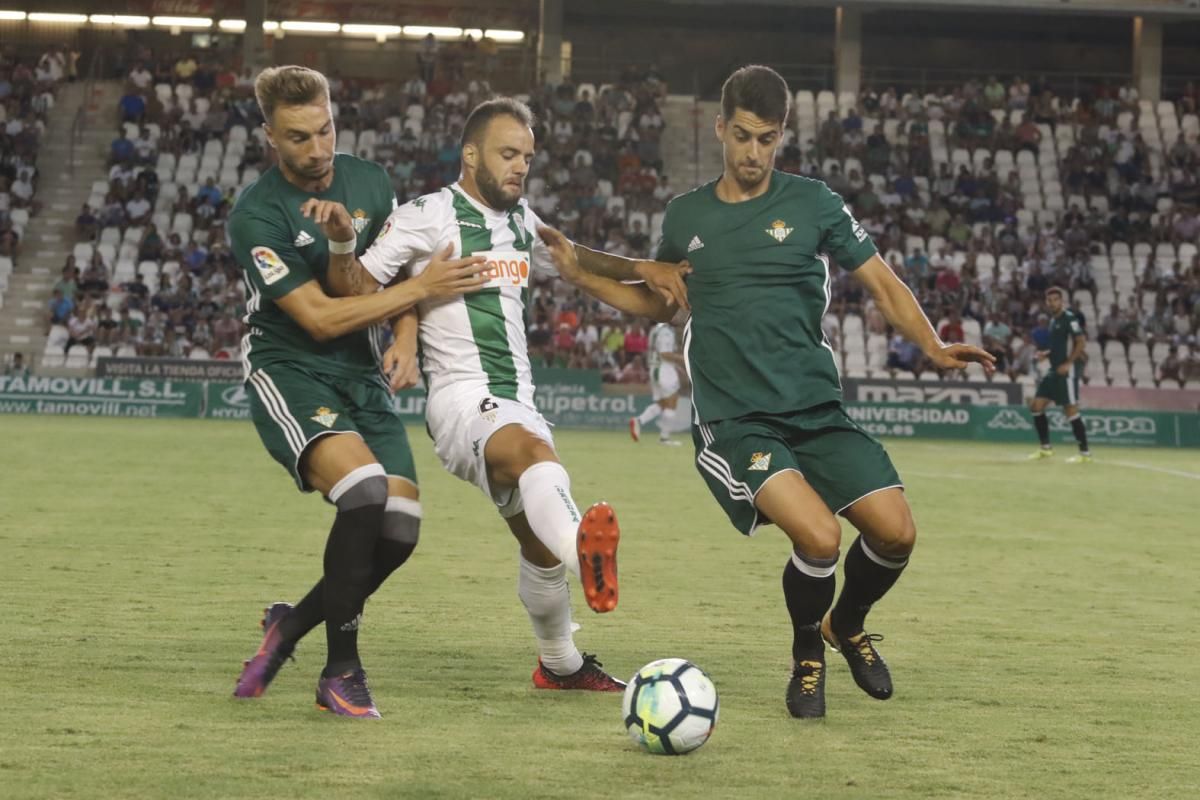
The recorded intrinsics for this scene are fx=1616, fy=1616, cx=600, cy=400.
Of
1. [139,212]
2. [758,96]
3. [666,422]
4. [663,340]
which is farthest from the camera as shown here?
[139,212]

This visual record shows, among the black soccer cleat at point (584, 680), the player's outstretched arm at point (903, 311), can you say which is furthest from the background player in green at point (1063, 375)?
the black soccer cleat at point (584, 680)

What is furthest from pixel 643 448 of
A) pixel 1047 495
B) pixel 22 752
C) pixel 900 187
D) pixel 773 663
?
pixel 22 752

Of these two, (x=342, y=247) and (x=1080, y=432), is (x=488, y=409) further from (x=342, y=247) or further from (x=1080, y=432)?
(x=1080, y=432)

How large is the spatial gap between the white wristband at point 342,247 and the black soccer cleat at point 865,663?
229 cm

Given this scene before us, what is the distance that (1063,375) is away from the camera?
904 inches

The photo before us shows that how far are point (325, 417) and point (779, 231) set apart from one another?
1890 millimetres

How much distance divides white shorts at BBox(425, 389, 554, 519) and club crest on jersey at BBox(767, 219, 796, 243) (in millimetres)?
1163

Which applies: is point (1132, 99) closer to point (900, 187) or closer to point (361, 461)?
point (900, 187)

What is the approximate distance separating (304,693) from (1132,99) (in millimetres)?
35958

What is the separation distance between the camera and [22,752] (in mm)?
4855

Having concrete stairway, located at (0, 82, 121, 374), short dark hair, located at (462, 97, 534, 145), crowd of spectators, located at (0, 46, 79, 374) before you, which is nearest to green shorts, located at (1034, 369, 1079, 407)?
concrete stairway, located at (0, 82, 121, 374)

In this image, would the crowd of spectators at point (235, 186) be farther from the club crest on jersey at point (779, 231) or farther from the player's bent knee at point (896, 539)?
the player's bent knee at point (896, 539)

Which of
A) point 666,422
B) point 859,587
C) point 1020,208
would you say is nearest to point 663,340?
point 666,422

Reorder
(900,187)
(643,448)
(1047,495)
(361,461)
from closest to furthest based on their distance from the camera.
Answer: (361,461) < (1047,495) < (643,448) < (900,187)
